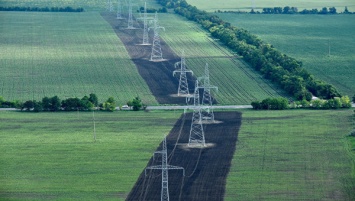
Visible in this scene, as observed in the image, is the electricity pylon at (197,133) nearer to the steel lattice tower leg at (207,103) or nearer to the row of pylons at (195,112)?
the row of pylons at (195,112)

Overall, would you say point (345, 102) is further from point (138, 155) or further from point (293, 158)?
point (138, 155)

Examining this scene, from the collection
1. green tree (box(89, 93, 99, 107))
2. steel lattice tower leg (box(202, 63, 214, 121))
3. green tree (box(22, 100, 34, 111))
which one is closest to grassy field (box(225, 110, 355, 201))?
steel lattice tower leg (box(202, 63, 214, 121))

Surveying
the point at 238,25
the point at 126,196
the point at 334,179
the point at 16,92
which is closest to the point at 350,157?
the point at 334,179

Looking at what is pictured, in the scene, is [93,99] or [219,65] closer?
[93,99]

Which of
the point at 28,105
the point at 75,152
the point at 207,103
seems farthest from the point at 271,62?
the point at 75,152

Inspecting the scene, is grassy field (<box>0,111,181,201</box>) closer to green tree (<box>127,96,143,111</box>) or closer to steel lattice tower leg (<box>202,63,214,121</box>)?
green tree (<box>127,96,143,111</box>)
